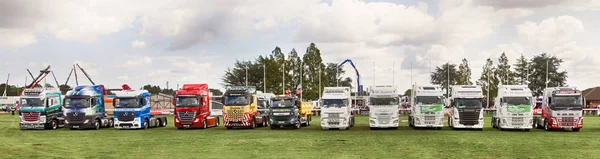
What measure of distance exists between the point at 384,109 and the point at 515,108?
768 centimetres

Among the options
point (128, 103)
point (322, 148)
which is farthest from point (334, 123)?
point (128, 103)

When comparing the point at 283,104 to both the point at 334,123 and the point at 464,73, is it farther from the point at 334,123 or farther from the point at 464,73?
the point at 464,73

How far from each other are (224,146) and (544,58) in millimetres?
97935

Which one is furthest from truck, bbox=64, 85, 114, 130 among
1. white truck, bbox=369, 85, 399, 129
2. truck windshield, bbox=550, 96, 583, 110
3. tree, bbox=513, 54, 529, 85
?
tree, bbox=513, 54, 529, 85

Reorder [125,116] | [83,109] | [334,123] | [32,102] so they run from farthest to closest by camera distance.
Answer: [32,102] → [83,109] → [125,116] → [334,123]

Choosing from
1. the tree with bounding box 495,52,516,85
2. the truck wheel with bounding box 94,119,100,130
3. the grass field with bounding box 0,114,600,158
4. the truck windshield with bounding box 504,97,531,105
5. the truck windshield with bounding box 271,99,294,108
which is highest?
the tree with bounding box 495,52,516,85

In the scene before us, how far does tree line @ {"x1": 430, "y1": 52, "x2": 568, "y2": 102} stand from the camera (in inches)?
3583

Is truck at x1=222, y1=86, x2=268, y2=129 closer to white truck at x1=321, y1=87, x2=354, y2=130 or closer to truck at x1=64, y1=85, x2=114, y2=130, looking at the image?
white truck at x1=321, y1=87, x2=354, y2=130

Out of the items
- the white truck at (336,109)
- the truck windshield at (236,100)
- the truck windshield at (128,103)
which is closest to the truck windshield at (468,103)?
the white truck at (336,109)

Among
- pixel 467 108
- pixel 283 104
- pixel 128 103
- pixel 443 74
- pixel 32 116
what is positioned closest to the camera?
pixel 467 108

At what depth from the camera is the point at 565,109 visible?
3466 centimetres

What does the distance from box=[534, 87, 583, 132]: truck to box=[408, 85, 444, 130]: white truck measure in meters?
6.40

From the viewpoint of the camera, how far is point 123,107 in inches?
1531

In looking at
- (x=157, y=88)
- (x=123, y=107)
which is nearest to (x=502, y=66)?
(x=123, y=107)
